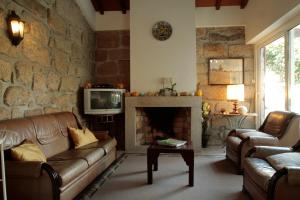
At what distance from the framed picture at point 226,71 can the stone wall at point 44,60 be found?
268 centimetres

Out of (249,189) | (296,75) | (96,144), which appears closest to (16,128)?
(96,144)

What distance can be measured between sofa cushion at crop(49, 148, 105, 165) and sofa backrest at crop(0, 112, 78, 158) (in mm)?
185

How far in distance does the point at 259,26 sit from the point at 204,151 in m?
2.56

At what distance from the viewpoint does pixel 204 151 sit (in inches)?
209

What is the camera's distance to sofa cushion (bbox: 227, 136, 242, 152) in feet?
13.0

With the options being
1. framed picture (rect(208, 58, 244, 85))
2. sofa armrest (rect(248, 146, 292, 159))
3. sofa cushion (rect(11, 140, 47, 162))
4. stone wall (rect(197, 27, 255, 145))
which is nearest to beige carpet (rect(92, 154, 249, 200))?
sofa armrest (rect(248, 146, 292, 159))

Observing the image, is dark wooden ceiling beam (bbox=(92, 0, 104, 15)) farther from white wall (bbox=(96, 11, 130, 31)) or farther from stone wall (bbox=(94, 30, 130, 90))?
stone wall (bbox=(94, 30, 130, 90))

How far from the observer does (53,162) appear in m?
2.95

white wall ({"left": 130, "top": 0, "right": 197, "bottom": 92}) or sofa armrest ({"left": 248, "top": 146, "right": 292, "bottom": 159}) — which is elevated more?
white wall ({"left": 130, "top": 0, "right": 197, "bottom": 92})

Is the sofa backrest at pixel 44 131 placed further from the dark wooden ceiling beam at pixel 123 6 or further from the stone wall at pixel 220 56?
the stone wall at pixel 220 56

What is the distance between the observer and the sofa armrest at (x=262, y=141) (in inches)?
141

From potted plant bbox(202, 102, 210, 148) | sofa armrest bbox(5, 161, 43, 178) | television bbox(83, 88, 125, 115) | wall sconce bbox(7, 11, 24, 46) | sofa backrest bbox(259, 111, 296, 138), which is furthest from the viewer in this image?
potted plant bbox(202, 102, 210, 148)

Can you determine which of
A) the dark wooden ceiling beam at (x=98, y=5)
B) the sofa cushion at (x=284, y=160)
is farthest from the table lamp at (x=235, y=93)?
the dark wooden ceiling beam at (x=98, y=5)

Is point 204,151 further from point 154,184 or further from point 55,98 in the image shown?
point 55,98
